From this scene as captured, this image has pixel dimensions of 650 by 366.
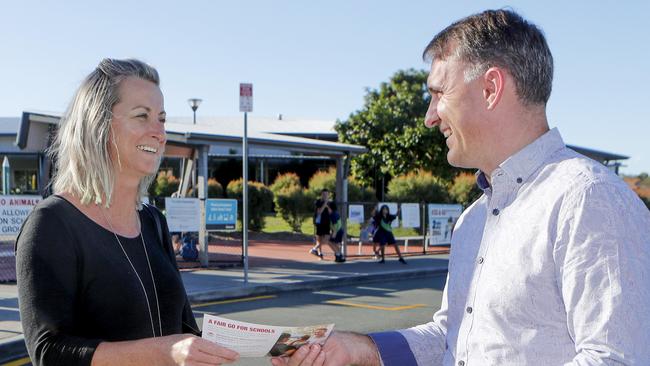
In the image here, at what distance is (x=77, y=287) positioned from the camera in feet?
7.39

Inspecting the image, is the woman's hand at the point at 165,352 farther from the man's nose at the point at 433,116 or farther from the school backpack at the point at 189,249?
the school backpack at the point at 189,249

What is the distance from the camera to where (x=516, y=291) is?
1.75 m

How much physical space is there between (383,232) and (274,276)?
4.23 metres

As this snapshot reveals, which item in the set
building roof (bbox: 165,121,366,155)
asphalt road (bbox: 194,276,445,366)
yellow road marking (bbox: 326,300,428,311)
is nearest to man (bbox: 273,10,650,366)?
asphalt road (bbox: 194,276,445,366)

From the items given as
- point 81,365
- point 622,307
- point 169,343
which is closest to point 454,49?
point 622,307

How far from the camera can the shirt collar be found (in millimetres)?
1908

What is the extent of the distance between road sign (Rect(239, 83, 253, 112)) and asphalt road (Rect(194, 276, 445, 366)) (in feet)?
10.3

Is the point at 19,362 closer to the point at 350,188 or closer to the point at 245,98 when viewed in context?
the point at 245,98

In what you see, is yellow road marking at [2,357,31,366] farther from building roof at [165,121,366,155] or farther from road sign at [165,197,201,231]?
building roof at [165,121,366,155]

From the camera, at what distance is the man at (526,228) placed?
60.8 inches

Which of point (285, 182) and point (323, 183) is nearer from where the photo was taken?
point (285, 182)

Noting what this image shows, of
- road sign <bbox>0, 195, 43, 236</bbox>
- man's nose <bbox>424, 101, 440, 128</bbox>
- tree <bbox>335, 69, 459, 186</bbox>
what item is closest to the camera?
man's nose <bbox>424, 101, 440, 128</bbox>

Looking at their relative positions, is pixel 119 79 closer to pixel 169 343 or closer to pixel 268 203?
pixel 169 343

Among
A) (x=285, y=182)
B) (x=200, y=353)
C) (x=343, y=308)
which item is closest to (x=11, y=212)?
(x=343, y=308)
